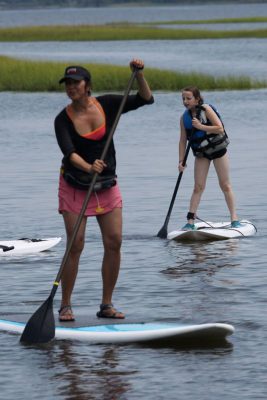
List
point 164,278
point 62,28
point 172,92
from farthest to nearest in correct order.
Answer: point 62,28
point 172,92
point 164,278

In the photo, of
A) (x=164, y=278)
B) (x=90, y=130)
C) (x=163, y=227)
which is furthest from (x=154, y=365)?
(x=163, y=227)

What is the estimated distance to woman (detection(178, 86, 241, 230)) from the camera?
Result: 15.1 m

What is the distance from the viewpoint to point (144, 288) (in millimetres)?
12930

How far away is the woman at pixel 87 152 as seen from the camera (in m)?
10.3

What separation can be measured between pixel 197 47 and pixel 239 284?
8204cm

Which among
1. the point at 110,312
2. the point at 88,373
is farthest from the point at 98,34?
the point at 88,373

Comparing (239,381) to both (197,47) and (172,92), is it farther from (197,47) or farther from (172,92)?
(197,47)

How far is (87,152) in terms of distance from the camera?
1042 cm

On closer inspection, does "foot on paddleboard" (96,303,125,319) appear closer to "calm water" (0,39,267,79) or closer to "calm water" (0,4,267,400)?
"calm water" (0,4,267,400)

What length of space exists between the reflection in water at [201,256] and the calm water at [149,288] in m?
0.01

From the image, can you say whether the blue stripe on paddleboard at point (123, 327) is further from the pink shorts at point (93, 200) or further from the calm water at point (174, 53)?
the calm water at point (174, 53)

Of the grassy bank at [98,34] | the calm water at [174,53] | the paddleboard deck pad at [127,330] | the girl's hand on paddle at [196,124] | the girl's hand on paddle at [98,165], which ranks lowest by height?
the paddleboard deck pad at [127,330]

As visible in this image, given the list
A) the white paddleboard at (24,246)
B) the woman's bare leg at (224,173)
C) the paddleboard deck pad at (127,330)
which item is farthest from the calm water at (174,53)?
the paddleboard deck pad at (127,330)

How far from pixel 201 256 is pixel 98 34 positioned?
8398cm
